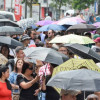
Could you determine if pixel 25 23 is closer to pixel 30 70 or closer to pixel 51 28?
pixel 51 28

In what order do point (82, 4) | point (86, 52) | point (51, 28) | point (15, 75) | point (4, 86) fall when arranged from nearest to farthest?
point (4, 86) → point (15, 75) → point (86, 52) → point (51, 28) → point (82, 4)

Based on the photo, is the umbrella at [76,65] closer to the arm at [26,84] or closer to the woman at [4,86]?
the arm at [26,84]

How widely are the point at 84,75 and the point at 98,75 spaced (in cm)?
22

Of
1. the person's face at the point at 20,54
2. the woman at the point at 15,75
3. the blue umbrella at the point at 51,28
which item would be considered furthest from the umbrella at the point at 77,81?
the blue umbrella at the point at 51,28

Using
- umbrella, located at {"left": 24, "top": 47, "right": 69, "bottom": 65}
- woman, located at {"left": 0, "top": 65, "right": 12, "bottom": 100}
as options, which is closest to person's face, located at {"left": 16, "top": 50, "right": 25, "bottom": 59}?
umbrella, located at {"left": 24, "top": 47, "right": 69, "bottom": 65}

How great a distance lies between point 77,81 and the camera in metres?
6.98

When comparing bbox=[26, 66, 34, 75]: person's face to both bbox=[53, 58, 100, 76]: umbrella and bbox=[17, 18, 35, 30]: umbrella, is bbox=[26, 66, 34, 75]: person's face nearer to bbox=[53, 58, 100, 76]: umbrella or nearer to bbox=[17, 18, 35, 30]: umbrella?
bbox=[53, 58, 100, 76]: umbrella

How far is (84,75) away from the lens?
714 cm

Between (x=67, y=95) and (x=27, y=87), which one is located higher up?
(x=67, y=95)

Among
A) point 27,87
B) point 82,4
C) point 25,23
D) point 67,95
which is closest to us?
point 67,95

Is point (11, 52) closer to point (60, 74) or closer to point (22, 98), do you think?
point (22, 98)

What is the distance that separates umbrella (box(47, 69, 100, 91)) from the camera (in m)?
6.87

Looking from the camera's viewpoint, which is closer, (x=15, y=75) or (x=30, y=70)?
(x=30, y=70)

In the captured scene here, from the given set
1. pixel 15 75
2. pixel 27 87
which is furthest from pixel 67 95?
pixel 15 75
